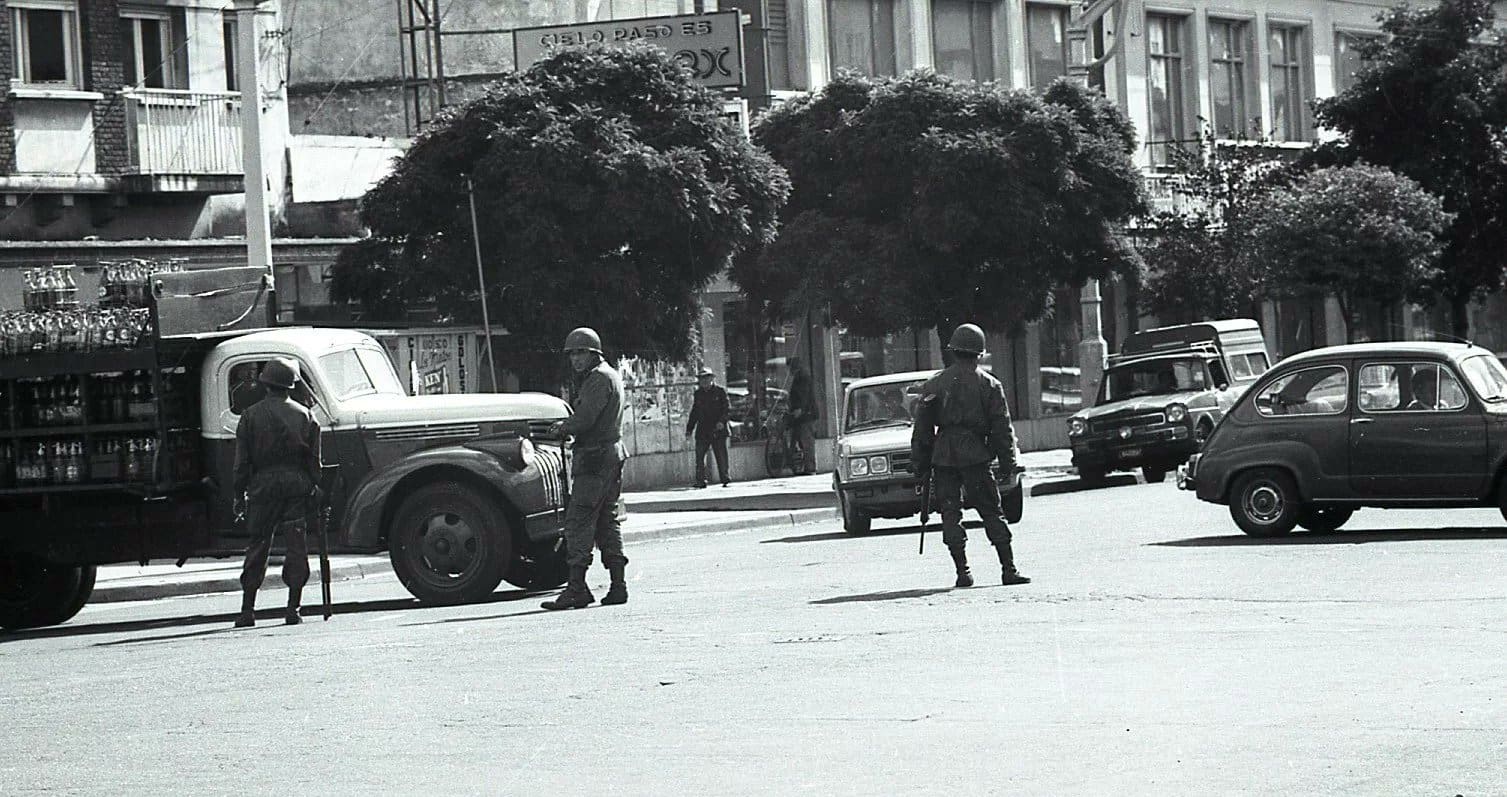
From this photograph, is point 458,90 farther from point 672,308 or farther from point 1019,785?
point 1019,785

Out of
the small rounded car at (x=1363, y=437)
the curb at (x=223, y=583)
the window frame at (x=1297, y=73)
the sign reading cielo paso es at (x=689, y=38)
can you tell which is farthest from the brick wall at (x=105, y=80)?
the window frame at (x=1297, y=73)

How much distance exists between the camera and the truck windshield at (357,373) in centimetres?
1802

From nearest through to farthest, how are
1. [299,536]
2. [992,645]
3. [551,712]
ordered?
[551,712] < [992,645] < [299,536]

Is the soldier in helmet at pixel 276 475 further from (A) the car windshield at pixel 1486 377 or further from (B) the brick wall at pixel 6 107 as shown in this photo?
(B) the brick wall at pixel 6 107

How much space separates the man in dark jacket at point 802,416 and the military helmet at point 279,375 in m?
22.2

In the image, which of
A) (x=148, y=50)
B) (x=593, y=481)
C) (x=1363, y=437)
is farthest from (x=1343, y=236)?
(x=593, y=481)

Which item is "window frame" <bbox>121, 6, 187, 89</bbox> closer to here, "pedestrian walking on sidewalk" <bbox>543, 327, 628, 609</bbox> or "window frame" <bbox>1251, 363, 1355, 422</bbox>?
"pedestrian walking on sidewalk" <bbox>543, 327, 628, 609</bbox>

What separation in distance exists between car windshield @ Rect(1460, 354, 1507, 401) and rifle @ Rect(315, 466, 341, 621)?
8586mm

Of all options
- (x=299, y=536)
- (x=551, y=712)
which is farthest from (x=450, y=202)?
(x=551, y=712)

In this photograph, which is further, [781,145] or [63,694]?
[781,145]

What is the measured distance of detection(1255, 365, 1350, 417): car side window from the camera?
19297mm

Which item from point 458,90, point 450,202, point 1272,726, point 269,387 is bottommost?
point 1272,726

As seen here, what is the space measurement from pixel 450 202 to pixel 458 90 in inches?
451

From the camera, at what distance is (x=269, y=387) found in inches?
645
